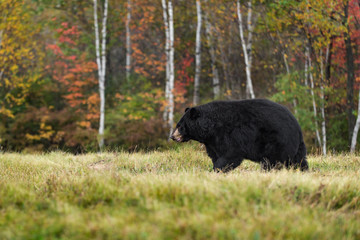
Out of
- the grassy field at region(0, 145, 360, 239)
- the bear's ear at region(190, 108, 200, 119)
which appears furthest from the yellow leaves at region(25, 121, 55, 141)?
the grassy field at region(0, 145, 360, 239)

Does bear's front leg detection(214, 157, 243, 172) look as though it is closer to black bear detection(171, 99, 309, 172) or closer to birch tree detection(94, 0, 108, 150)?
black bear detection(171, 99, 309, 172)

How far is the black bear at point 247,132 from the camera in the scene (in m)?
5.27

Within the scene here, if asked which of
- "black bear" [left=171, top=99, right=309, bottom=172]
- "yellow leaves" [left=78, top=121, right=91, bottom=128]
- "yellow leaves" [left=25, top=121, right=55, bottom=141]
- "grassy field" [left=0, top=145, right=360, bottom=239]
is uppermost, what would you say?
"black bear" [left=171, top=99, right=309, bottom=172]

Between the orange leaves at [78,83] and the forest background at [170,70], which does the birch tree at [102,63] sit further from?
the orange leaves at [78,83]

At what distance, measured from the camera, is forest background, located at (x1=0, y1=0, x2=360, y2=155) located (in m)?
12.8

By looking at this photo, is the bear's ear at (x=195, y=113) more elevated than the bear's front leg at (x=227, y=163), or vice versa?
the bear's ear at (x=195, y=113)

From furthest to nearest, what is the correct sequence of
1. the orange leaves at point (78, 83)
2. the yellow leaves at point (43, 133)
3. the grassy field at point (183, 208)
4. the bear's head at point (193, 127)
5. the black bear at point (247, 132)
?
the orange leaves at point (78, 83)
the yellow leaves at point (43, 133)
the bear's head at point (193, 127)
the black bear at point (247, 132)
the grassy field at point (183, 208)

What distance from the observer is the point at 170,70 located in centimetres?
1541

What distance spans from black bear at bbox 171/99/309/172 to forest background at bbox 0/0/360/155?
Answer: 23.5 feet

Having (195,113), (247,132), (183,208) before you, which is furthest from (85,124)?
(183,208)

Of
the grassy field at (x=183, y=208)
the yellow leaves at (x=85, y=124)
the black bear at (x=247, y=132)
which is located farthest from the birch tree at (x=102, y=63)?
the grassy field at (x=183, y=208)

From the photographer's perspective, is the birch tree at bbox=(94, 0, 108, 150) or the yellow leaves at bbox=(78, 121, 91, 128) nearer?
the birch tree at bbox=(94, 0, 108, 150)

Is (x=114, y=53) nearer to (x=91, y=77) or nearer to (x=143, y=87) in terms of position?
(x=91, y=77)

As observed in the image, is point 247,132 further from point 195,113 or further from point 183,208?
point 183,208
